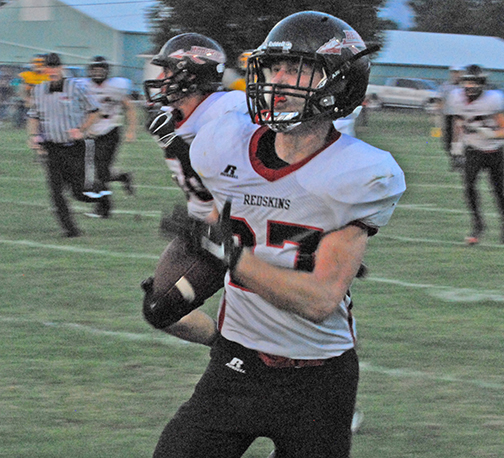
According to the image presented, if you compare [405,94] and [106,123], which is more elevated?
[106,123]

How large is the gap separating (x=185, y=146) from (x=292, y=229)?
1.96 meters

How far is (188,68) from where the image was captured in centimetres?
473

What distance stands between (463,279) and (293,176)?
4.85 meters

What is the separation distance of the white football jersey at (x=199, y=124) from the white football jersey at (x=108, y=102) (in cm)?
548

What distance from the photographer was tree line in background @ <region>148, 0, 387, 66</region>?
90.2 feet

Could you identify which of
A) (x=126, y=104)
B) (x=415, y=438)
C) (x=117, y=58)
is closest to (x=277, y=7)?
(x=117, y=58)

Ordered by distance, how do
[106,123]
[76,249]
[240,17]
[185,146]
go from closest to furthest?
[185,146], [76,249], [106,123], [240,17]

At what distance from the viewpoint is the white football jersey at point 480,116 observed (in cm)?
841

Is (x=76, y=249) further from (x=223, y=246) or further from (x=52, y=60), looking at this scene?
(x=223, y=246)

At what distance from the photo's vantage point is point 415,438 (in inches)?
145

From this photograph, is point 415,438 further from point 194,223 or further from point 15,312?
point 15,312

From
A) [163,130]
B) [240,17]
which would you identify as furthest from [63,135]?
[240,17]

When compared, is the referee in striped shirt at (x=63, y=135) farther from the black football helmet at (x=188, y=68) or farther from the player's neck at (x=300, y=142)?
the player's neck at (x=300, y=142)

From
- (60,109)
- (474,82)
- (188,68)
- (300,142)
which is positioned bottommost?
(60,109)
